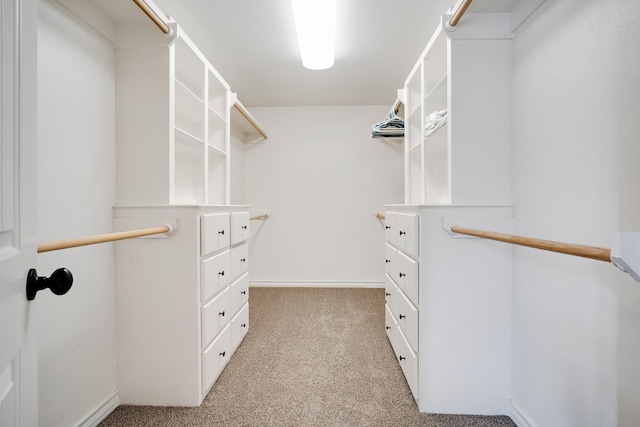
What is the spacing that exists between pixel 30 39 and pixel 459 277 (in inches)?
60.4

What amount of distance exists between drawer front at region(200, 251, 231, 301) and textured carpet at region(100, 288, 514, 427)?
50cm

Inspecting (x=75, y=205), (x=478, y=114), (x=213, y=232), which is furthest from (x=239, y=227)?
(x=478, y=114)

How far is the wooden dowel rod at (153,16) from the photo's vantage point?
45.9 inches

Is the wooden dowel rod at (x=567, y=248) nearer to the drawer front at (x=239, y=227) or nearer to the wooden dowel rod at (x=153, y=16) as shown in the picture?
the drawer front at (x=239, y=227)

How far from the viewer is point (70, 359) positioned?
1202mm

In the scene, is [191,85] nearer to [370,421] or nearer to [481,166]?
[481,166]

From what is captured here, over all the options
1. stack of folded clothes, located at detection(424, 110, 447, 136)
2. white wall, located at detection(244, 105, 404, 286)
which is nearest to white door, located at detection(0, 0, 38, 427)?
stack of folded clothes, located at detection(424, 110, 447, 136)

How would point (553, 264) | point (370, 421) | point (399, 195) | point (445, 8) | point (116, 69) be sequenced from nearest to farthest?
point (553, 264)
point (370, 421)
point (116, 69)
point (445, 8)
point (399, 195)

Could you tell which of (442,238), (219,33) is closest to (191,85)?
(219,33)

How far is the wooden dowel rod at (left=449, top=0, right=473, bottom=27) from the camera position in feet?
3.86

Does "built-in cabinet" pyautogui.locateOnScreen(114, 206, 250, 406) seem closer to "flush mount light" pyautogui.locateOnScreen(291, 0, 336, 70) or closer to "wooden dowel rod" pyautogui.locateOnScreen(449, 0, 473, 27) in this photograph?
"flush mount light" pyautogui.locateOnScreen(291, 0, 336, 70)

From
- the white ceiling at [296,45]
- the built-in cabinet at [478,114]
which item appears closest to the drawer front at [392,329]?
the built-in cabinet at [478,114]

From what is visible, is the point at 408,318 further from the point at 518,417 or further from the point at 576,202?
the point at 576,202

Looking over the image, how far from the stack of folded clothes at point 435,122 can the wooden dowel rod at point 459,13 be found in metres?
0.40
